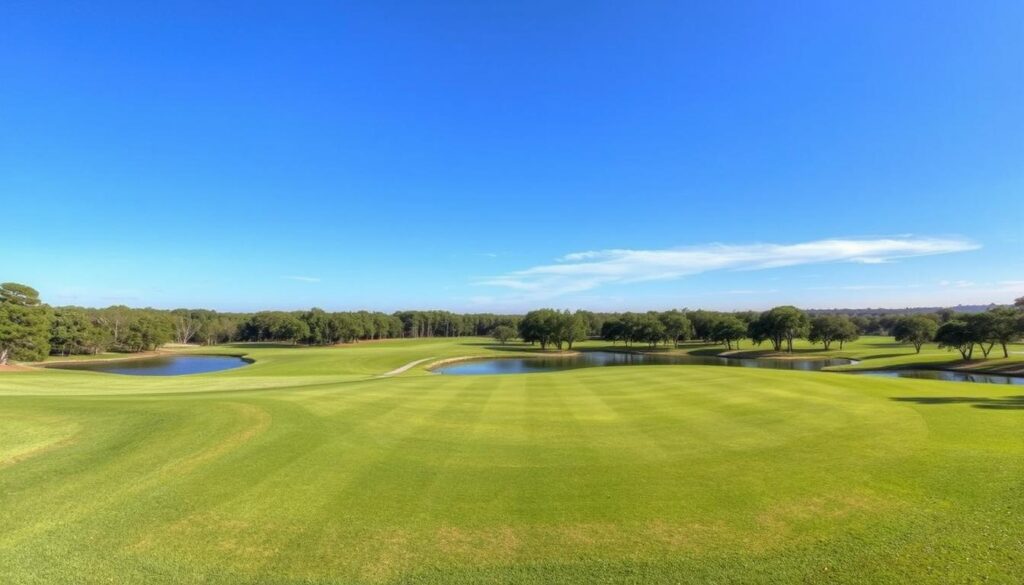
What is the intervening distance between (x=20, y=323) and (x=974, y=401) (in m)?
98.4

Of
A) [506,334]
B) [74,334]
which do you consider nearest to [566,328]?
[506,334]

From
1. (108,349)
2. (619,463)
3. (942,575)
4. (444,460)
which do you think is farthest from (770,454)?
(108,349)

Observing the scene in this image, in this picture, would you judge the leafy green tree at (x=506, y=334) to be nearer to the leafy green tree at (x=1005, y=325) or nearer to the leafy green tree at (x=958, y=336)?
the leafy green tree at (x=958, y=336)

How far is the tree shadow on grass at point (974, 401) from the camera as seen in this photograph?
1692cm

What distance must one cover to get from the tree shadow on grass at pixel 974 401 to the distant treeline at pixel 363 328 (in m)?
62.1

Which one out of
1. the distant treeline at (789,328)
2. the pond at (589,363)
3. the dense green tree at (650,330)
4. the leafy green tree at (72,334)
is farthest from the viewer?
the dense green tree at (650,330)

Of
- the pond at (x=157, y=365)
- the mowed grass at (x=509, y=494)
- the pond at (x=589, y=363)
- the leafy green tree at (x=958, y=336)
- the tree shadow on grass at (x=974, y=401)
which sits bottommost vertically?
the pond at (x=589, y=363)

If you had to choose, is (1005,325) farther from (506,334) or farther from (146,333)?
(146,333)

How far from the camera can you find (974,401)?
18.1 meters

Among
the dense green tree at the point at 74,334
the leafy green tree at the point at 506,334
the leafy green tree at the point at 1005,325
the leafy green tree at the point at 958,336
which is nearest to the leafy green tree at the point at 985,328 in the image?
the leafy green tree at the point at 1005,325

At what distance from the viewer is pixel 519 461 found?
11.5 meters

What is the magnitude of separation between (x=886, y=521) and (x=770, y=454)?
159 inches

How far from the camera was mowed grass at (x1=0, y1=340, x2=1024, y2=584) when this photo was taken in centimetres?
662

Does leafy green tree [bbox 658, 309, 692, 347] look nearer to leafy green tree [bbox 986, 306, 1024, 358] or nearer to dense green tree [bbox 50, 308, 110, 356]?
leafy green tree [bbox 986, 306, 1024, 358]
